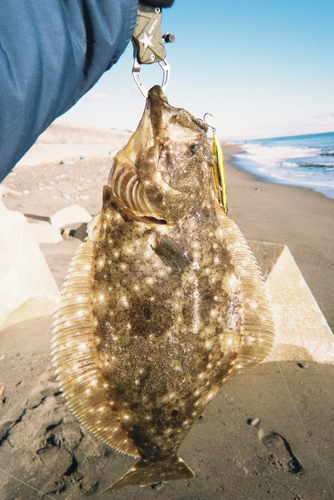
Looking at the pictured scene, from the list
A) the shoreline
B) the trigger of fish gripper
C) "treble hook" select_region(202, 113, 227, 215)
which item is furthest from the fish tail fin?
the shoreline

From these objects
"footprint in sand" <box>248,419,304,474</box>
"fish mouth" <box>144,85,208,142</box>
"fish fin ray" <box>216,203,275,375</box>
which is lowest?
"footprint in sand" <box>248,419,304,474</box>

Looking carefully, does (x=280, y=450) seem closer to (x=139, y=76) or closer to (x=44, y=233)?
(x=139, y=76)

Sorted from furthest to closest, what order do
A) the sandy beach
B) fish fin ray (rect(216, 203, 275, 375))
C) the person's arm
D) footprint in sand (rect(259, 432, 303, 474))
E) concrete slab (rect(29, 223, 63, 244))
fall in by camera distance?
concrete slab (rect(29, 223, 63, 244)) < footprint in sand (rect(259, 432, 303, 474)) < the sandy beach < fish fin ray (rect(216, 203, 275, 375)) < the person's arm

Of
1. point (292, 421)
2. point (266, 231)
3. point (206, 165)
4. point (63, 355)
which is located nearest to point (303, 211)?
point (266, 231)

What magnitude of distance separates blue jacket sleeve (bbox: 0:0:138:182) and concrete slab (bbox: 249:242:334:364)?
2853mm

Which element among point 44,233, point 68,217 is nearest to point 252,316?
point 44,233

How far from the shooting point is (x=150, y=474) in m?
1.97

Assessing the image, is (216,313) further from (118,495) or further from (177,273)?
(118,495)

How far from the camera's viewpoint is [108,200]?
1.65 metres

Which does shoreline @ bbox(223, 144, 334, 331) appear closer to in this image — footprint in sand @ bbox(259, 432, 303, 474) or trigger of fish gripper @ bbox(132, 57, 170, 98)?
footprint in sand @ bbox(259, 432, 303, 474)

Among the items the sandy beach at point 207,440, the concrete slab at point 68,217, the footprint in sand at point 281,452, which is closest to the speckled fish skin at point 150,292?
the sandy beach at point 207,440

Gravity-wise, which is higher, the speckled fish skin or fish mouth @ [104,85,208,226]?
fish mouth @ [104,85,208,226]

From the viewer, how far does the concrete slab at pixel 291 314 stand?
351cm

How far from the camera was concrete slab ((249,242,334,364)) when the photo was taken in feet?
11.5
